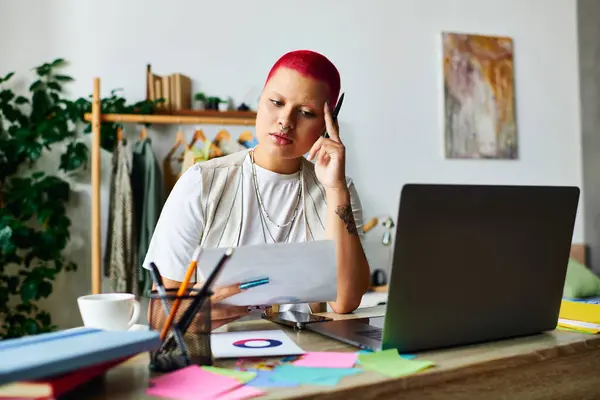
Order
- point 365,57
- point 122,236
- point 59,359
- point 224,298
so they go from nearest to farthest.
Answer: point 59,359, point 224,298, point 122,236, point 365,57

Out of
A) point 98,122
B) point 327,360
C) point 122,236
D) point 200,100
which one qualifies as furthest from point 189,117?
point 327,360

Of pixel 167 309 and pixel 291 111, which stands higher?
pixel 291 111

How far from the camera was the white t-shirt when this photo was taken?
4.38 feet

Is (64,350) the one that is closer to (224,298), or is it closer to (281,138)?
(224,298)

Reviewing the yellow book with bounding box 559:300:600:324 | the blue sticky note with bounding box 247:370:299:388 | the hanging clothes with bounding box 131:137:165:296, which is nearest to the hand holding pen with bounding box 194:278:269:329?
the blue sticky note with bounding box 247:370:299:388

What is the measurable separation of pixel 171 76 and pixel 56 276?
3.84ft

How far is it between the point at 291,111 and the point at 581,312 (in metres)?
0.74

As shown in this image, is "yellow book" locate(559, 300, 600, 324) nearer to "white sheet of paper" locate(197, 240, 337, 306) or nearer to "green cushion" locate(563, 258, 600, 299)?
"white sheet of paper" locate(197, 240, 337, 306)

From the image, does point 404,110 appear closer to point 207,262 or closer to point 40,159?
point 40,159

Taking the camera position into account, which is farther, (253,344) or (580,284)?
(580,284)

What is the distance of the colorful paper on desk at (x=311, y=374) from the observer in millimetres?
662

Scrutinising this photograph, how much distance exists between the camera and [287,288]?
3.27 feet

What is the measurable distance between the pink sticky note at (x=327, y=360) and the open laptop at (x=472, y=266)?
A: 0.05m

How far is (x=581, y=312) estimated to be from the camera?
42.9 inches
